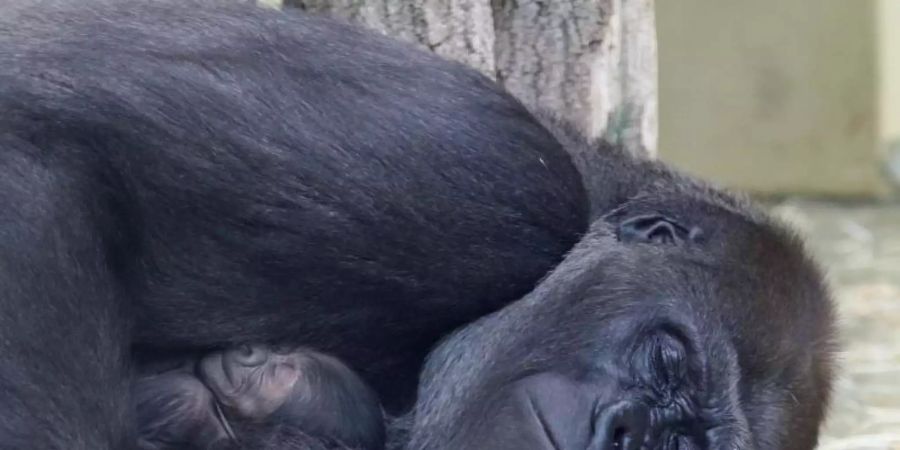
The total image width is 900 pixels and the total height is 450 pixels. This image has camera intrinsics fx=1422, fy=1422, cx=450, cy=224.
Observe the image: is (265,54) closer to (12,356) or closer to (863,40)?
(12,356)

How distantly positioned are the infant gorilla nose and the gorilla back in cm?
18

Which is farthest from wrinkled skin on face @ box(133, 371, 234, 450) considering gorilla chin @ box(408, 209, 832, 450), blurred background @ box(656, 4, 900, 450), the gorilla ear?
blurred background @ box(656, 4, 900, 450)

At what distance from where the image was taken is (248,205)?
204 cm

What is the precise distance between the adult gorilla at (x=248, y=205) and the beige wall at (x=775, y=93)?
573 cm

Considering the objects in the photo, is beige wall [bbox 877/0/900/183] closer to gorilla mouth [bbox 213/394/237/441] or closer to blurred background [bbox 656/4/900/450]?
blurred background [bbox 656/4/900/450]

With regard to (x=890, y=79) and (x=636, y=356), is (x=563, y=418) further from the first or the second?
(x=890, y=79)

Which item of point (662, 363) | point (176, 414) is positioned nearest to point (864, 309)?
point (662, 363)

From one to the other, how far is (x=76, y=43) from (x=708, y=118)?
6328 millimetres

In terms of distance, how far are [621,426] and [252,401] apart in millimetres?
574

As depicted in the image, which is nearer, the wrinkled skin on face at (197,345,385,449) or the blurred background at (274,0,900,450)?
the wrinkled skin on face at (197,345,385,449)

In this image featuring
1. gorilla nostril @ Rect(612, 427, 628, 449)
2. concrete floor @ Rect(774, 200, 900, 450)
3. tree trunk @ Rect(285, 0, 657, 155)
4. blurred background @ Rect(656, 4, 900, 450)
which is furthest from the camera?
blurred background @ Rect(656, 4, 900, 450)

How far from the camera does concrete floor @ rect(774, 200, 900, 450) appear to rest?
4660 millimetres

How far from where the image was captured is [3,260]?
1.89m

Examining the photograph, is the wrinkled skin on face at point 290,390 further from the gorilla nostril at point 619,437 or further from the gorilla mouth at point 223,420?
the gorilla nostril at point 619,437
